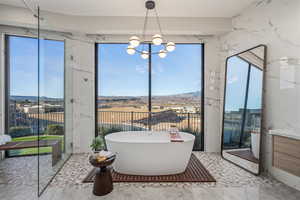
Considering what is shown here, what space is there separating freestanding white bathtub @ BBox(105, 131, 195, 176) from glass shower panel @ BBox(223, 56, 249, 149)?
49.1 inches

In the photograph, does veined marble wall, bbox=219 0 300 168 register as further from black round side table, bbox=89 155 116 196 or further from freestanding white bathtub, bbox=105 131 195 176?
black round side table, bbox=89 155 116 196

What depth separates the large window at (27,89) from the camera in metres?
2.89

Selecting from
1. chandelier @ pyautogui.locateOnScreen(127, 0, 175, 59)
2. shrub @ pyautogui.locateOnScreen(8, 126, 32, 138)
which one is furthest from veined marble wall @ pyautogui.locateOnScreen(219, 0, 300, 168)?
shrub @ pyautogui.locateOnScreen(8, 126, 32, 138)

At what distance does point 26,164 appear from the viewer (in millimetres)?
3039

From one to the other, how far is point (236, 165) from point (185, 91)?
1893 millimetres

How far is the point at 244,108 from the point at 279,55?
106cm

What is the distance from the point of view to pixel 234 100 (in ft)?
10.9

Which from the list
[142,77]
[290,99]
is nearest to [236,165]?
[290,99]

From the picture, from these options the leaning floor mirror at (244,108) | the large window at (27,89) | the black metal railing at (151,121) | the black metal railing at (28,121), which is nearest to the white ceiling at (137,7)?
the large window at (27,89)

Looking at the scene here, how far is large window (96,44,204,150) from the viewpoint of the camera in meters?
3.92

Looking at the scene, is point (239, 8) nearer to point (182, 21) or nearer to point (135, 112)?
point (182, 21)

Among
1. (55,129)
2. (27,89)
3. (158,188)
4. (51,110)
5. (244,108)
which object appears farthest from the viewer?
(27,89)

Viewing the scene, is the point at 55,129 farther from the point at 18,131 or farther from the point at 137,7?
the point at 137,7

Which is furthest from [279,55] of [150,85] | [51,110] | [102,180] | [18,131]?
[18,131]
